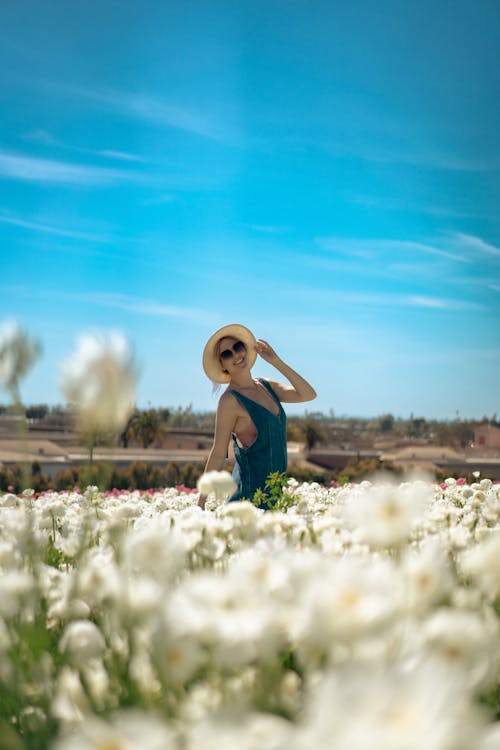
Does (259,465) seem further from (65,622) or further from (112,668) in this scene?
(112,668)

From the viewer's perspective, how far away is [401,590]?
169 cm

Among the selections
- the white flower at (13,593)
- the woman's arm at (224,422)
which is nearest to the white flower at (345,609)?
the white flower at (13,593)

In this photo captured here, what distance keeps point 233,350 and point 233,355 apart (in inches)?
2.1

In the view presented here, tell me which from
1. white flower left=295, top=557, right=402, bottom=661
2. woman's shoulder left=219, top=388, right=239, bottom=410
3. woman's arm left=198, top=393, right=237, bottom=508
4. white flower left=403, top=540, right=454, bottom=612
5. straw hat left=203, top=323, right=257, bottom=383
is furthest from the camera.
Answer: straw hat left=203, top=323, right=257, bottom=383

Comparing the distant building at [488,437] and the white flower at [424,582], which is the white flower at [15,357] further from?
the distant building at [488,437]

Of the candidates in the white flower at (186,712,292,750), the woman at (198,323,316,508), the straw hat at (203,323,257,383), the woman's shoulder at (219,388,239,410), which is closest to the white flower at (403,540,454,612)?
the white flower at (186,712,292,750)

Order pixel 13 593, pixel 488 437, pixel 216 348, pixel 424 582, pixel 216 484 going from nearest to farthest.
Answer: pixel 424 582
pixel 13 593
pixel 216 484
pixel 216 348
pixel 488 437

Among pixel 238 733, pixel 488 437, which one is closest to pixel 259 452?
pixel 238 733

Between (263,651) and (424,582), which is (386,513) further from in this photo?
(263,651)

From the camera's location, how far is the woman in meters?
6.01

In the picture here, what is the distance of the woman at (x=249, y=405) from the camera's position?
19.7 ft

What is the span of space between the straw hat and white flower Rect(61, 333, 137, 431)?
428 cm

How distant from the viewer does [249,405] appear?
6008 millimetres

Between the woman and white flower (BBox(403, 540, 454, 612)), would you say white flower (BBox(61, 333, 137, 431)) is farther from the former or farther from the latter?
the woman
